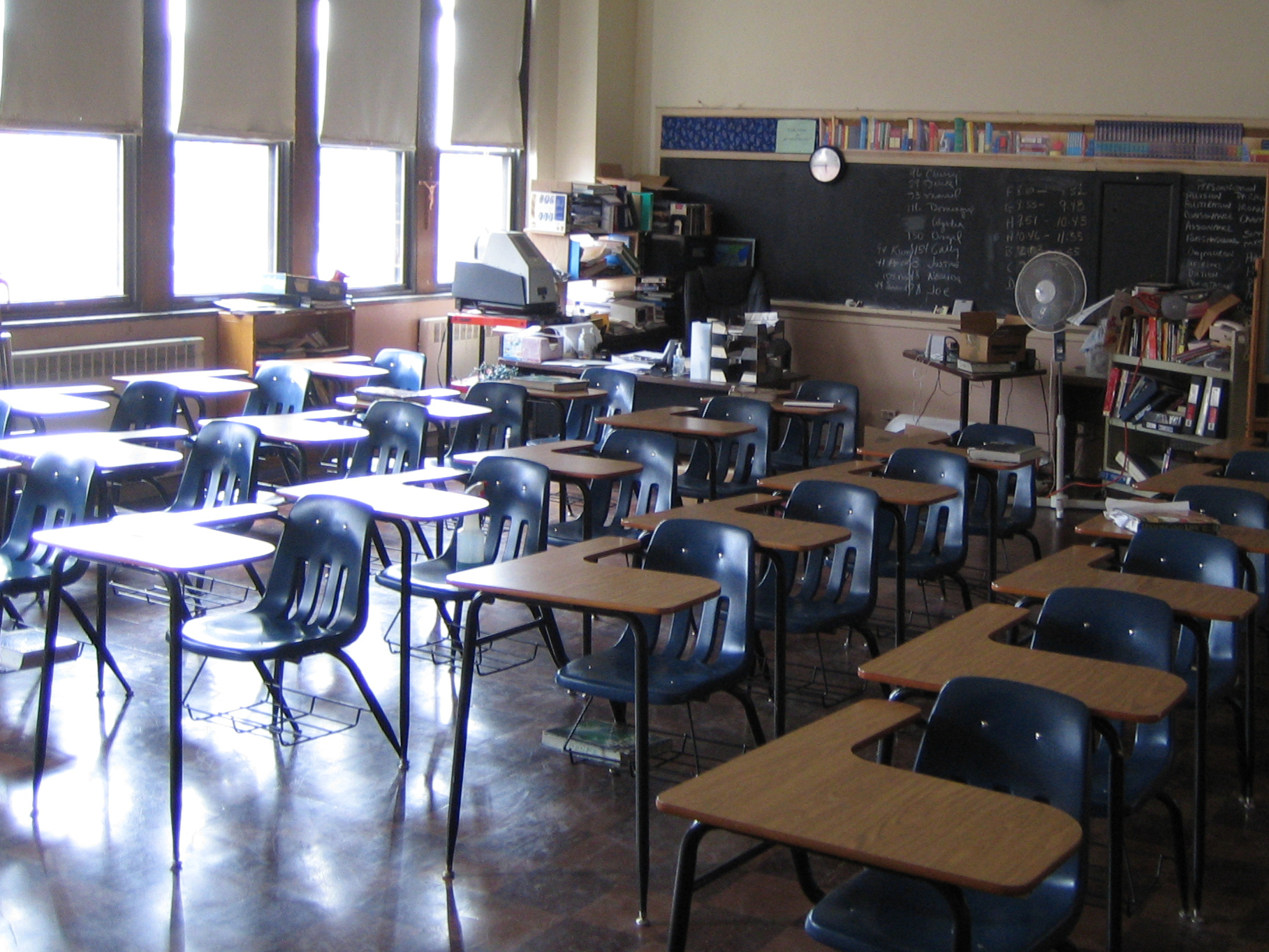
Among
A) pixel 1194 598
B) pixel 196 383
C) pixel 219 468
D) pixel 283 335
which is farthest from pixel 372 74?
pixel 1194 598

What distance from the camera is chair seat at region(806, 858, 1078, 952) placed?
2.53m

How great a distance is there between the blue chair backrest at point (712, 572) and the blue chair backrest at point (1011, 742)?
3.88ft

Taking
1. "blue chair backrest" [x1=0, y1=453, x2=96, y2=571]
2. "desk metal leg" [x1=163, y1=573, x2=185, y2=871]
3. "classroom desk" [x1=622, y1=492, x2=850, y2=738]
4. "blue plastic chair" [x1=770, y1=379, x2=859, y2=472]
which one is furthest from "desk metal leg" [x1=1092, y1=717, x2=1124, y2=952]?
"blue plastic chair" [x1=770, y1=379, x2=859, y2=472]

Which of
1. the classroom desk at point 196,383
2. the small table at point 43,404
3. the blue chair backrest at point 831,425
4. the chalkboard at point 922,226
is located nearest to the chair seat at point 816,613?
the blue chair backrest at point 831,425

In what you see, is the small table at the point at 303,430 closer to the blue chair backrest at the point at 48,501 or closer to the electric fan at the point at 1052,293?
the blue chair backrest at the point at 48,501

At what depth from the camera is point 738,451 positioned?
714cm

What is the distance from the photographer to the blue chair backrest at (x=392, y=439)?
20.9 feet

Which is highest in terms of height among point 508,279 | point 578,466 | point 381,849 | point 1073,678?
point 508,279

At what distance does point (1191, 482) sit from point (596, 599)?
3268 millimetres

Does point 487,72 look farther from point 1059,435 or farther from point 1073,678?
point 1073,678

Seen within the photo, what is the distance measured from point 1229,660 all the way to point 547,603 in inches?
82.1

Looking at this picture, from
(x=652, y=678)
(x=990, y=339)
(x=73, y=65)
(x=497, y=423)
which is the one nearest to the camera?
(x=652, y=678)

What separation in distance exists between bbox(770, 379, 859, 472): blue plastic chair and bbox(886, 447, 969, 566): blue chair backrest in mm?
1653

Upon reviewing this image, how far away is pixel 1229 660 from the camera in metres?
4.23
